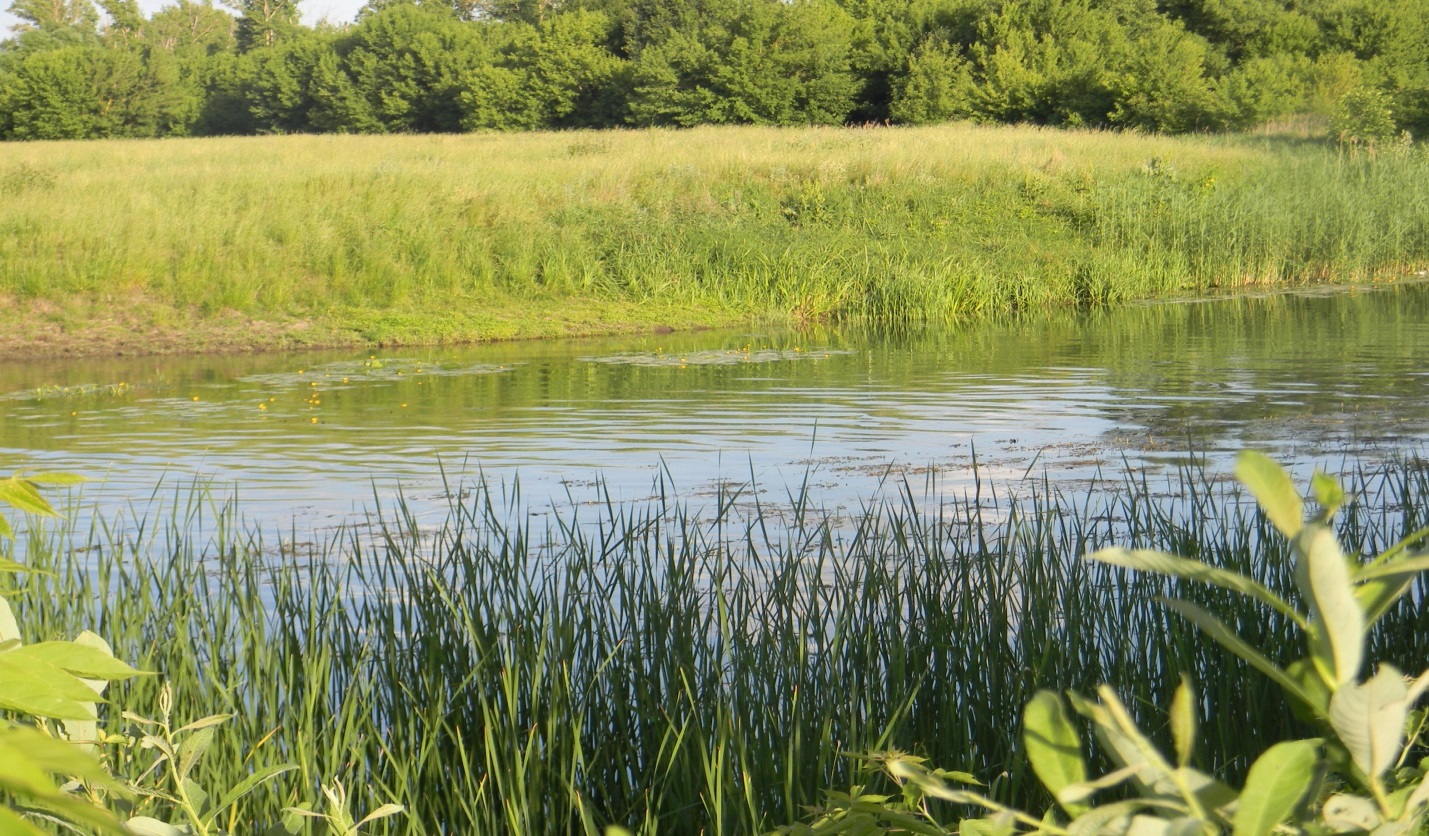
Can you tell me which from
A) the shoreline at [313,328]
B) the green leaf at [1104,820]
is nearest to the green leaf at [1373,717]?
the green leaf at [1104,820]

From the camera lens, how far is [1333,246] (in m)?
19.2

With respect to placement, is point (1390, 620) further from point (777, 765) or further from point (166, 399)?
point (166, 399)

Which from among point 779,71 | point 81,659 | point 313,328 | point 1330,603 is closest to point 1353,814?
point 1330,603

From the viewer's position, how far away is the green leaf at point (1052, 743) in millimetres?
704

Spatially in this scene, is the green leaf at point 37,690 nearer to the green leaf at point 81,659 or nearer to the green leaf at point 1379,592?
the green leaf at point 81,659

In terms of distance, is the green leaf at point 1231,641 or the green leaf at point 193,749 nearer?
the green leaf at point 1231,641

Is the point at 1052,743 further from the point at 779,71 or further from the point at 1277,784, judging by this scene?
the point at 779,71

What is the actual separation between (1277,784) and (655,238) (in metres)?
17.0

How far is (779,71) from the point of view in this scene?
1692 inches

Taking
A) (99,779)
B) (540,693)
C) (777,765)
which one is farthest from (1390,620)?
(99,779)

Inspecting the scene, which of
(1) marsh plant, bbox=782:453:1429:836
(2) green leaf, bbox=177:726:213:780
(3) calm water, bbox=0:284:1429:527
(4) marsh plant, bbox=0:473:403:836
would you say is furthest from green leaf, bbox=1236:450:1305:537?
(3) calm water, bbox=0:284:1429:527

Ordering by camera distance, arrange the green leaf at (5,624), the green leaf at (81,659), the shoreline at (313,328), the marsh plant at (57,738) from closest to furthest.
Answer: the marsh plant at (57,738), the green leaf at (81,659), the green leaf at (5,624), the shoreline at (313,328)

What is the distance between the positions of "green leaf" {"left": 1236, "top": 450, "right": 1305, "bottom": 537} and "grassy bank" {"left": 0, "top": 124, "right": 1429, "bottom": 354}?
14295mm

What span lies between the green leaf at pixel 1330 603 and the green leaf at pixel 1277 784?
1.6 inches
